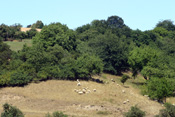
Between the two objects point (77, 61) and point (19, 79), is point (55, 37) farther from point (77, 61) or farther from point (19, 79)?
point (19, 79)

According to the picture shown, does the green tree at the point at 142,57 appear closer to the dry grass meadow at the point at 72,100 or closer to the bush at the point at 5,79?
the dry grass meadow at the point at 72,100

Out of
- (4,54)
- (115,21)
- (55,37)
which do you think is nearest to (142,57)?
(55,37)

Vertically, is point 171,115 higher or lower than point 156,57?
lower

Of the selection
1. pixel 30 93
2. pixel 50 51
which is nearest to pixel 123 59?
pixel 50 51

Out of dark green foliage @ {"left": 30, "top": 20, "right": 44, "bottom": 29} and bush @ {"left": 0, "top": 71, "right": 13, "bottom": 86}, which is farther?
dark green foliage @ {"left": 30, "top": 20, "right": 44, "bottom": 29}

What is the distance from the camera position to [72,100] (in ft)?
127

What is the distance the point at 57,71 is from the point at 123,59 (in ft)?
58.8

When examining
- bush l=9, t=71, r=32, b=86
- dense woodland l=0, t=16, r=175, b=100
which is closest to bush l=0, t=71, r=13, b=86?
dense woodland l=0, t=16, r=175, b=100

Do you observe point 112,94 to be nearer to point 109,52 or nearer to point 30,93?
point 30,93

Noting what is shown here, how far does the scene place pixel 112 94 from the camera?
41594 millimetres

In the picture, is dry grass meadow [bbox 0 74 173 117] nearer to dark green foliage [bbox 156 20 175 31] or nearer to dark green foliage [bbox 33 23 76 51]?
dark green foliage [bbox 33 23 76 51]

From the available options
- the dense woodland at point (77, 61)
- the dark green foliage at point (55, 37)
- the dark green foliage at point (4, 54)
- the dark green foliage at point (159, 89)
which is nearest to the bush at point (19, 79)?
the dense woodland at point (77, 61)

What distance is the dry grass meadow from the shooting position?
115ft

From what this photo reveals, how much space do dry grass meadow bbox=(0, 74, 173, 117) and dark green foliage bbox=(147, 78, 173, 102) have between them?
1.16 metres
